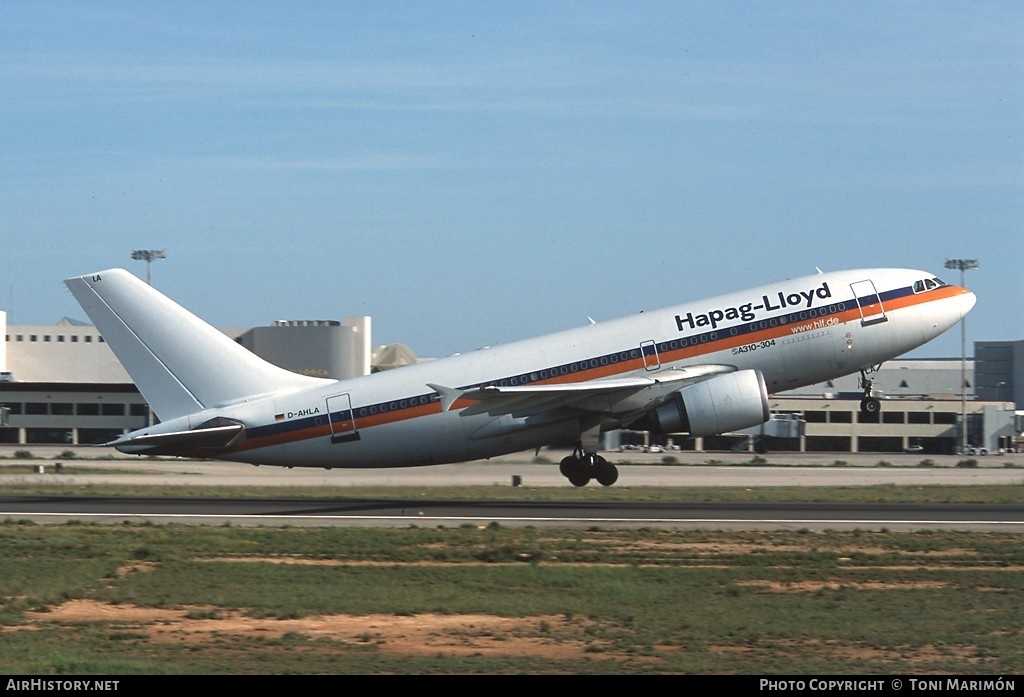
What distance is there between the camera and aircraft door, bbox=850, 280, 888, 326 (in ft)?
125

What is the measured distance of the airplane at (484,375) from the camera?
3728cm

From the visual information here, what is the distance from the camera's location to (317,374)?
327ft

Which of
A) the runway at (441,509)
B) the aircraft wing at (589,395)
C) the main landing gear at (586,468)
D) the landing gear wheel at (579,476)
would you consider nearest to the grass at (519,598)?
the runway at (441,509)

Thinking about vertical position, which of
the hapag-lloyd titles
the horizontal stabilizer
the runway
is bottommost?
the runway

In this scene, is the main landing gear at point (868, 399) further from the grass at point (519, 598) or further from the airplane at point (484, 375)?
the grass at point (519, 598)

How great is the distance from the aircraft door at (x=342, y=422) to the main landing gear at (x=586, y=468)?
7.13 metres

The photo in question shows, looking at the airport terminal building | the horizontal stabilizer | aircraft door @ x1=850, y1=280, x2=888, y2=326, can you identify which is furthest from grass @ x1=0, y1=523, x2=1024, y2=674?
the airport terminal building

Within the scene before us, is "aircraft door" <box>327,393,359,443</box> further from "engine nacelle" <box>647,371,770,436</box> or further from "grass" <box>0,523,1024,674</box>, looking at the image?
"engine nacelle" <box>647,371,770,436</box>

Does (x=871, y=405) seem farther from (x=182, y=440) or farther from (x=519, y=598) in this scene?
(x=182, y=440)

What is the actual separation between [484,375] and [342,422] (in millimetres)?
4701

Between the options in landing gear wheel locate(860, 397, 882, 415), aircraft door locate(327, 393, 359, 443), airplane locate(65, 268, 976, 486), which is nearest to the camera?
airplane locate(65, 268, 976, 486)

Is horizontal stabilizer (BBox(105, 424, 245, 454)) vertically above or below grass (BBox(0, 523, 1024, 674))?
above

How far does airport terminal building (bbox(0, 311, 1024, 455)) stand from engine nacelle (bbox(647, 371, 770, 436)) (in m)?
66.4

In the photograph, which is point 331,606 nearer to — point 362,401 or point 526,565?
point 526,565
